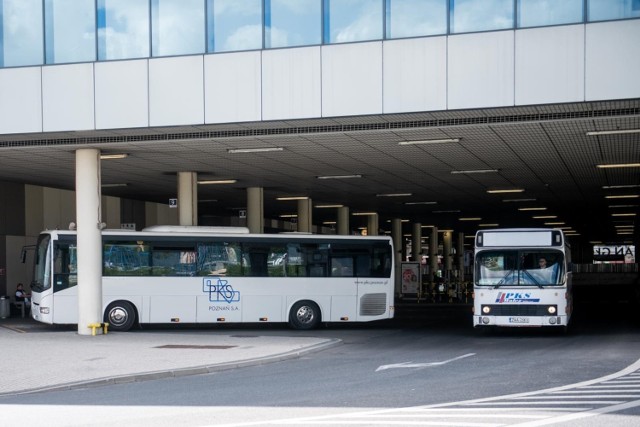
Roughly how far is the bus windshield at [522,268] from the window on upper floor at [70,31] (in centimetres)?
1149

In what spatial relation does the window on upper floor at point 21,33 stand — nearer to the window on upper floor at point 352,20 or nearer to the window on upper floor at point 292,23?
the window on upper floor at point 292,23

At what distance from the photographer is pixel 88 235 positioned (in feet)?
81.5

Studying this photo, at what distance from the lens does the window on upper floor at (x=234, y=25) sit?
21.3 m

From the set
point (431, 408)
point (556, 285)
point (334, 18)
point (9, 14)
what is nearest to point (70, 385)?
point (431, 408)

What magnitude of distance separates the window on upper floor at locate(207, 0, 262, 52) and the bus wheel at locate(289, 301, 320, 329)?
9.59 m

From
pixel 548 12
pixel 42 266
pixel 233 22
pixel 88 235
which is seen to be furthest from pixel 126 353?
pixel 548 12

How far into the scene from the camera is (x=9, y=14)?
913 inches

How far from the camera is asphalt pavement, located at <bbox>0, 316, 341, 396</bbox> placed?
15.7 m

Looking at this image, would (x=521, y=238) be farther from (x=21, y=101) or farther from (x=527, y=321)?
(x=21, y=101)

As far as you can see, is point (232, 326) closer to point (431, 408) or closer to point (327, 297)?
point (327, 297)

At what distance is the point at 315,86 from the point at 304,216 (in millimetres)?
22705

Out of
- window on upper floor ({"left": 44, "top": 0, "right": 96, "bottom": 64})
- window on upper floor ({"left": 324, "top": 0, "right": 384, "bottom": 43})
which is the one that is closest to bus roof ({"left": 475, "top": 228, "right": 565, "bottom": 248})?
window on upper floor ({"left": 324, "top": 0, "right": 384, "bottom": 43})

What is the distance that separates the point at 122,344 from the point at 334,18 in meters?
9.13

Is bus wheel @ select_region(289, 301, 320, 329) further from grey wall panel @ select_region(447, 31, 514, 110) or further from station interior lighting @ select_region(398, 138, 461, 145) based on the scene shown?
grey wall panel @ select_region(447, 31, 514, 110)
